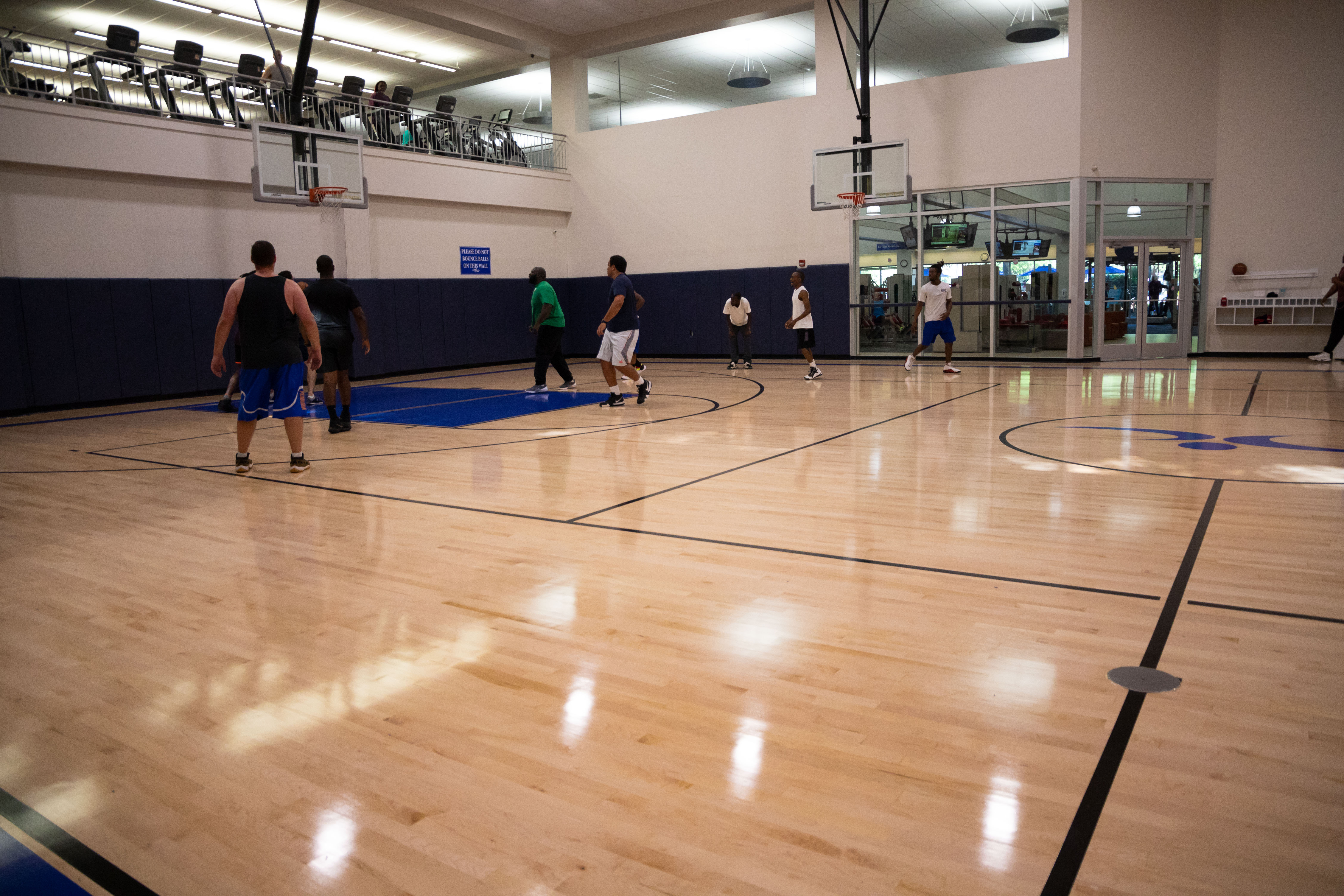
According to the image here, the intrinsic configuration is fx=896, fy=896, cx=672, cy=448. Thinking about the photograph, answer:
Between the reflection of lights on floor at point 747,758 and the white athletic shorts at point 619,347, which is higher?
the white athletic shorts at point 619,347

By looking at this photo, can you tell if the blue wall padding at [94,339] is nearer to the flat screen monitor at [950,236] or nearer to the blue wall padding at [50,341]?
the blue wall padding at [50,341]

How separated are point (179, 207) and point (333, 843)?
1402cm

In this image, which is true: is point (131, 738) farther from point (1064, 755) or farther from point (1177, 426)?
point (1177, 426)

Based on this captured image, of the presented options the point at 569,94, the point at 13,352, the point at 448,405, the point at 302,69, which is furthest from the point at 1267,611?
the point at 569,94

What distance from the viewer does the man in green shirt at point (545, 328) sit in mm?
10891

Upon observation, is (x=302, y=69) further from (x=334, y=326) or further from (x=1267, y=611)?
(x=1267, y=611)

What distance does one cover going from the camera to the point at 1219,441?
23.2 feet

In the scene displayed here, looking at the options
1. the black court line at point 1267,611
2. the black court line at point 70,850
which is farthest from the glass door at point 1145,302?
the black court line at point 70,850

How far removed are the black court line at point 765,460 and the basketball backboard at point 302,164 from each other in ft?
30.0

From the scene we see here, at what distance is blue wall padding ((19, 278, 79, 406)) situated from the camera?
12.0 meters

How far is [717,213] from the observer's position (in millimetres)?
18156

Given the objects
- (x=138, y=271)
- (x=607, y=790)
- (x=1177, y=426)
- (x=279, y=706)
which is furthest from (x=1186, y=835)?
(x=138, y=271)

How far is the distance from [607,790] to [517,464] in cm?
490

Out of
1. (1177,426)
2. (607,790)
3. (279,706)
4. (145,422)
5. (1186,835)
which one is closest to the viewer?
(1186,835)
